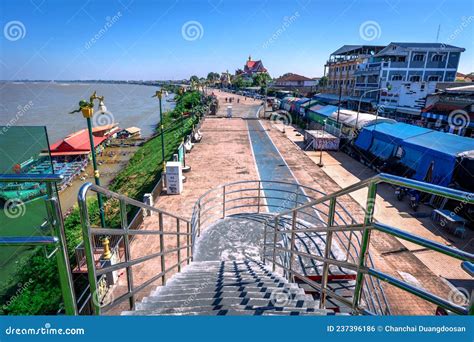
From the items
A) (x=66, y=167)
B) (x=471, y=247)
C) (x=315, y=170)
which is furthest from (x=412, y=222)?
(x=66, y=167)

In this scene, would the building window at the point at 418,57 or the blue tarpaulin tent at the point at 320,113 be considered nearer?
the blue tarpaulin tent at the point at 320,113

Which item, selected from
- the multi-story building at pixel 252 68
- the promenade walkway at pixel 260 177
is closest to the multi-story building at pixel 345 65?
the promenade walkway at pixel 260 177

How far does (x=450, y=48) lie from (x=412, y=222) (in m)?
37.8

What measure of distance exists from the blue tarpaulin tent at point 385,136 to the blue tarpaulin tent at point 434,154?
758mm

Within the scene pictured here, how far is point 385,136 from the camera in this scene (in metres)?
17.1

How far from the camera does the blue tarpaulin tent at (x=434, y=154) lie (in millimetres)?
12133

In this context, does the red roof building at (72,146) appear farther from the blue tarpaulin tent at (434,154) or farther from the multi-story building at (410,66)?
the multi-story building at (410,66)

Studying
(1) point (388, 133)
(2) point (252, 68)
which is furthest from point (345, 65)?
(2) point (252, 68)

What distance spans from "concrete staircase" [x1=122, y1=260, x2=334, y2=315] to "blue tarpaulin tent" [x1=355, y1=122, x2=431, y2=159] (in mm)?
14693

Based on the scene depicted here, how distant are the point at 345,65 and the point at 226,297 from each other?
54735 mm

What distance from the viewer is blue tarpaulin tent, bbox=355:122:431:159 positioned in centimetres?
1611

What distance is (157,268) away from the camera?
26.3 ft

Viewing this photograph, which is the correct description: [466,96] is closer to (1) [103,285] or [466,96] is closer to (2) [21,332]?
(1) [103,285]

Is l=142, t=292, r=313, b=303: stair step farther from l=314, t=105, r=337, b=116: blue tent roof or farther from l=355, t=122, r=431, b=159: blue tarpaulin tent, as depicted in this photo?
l=314, t=105, r=337, b=116: blue tent roof
